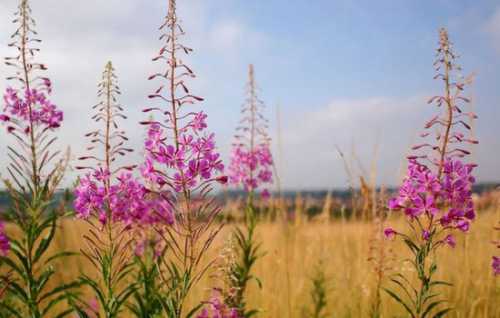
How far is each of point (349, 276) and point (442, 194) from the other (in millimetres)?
3045

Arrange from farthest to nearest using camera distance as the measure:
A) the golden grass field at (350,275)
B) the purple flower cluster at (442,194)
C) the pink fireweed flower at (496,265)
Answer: the golden grass field at (350,275) → the pink fireweed flower at (496,265) → the purple flower cluster at (442,194)

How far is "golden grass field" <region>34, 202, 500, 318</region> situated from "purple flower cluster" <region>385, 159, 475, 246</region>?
1.61m

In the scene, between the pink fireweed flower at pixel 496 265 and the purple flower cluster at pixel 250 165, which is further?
the purple flower cluster at pixel 250 165

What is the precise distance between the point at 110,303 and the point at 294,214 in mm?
4817

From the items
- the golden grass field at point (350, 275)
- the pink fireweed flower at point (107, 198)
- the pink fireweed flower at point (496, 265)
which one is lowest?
the golden grass field at point (350, 275)

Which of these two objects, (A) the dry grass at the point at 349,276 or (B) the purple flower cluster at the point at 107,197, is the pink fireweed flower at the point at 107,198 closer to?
(B) the purple flower cluster at the point at 107,197

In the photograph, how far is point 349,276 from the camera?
5.28 meters

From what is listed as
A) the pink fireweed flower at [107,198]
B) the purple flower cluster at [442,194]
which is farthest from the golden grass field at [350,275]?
the purple flower cluster at [442,194]

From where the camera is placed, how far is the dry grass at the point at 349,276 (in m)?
4.56

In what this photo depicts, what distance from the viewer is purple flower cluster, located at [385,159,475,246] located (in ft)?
7.99

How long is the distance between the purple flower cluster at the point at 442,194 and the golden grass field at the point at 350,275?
1.61 m

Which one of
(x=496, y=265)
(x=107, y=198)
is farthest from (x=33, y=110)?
(x=496, y=265)

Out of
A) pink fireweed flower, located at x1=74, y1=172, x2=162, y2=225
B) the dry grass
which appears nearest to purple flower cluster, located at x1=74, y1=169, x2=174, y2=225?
pink fireweed flower, located at x1=74, y1=172, x2=162, y2=225

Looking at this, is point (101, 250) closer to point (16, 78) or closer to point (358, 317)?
point (16, 78)
